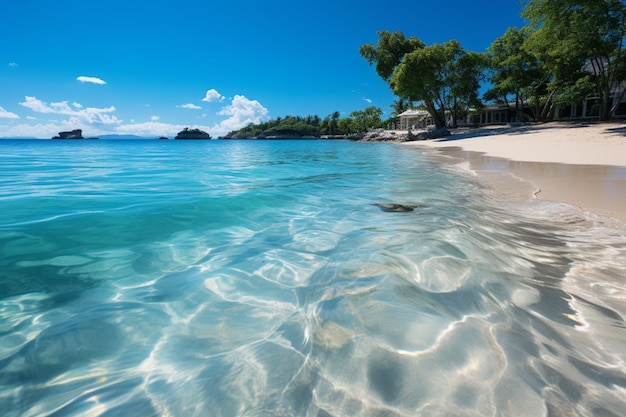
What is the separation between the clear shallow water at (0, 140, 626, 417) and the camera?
1512 millimetres

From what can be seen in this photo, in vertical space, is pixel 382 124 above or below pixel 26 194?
above

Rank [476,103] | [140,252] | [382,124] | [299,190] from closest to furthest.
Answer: [140,252] < [299,190] < [476,103] < [382,124]

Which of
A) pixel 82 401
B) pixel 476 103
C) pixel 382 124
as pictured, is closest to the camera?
pixel 82 401

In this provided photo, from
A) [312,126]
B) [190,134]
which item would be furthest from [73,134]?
[312,126]

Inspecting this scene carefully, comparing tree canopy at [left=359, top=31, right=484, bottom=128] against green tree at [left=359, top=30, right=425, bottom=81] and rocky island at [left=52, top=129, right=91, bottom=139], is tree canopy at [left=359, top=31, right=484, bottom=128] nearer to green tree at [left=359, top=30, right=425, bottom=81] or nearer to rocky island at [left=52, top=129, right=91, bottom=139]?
green tree at [left=359, top=30, right=425, bottom=81]

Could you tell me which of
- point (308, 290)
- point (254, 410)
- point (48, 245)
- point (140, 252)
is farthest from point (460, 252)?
point (48, 245)

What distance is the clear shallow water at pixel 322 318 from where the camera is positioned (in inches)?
59.5

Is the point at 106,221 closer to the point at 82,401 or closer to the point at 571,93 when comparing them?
the point at 82,401

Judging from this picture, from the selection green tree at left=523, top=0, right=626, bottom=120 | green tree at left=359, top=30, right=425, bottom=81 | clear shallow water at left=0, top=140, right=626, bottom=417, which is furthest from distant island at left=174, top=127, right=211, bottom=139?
clear shallow water at left=0, top=140, right=626, bottom=417

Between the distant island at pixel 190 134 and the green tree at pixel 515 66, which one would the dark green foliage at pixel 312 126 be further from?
the green tree at pixel 515 66

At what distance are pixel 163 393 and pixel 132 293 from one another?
4.44 ft

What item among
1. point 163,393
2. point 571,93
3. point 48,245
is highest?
point 571,93

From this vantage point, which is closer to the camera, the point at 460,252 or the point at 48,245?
the point at 460,252

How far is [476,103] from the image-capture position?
3503cm
